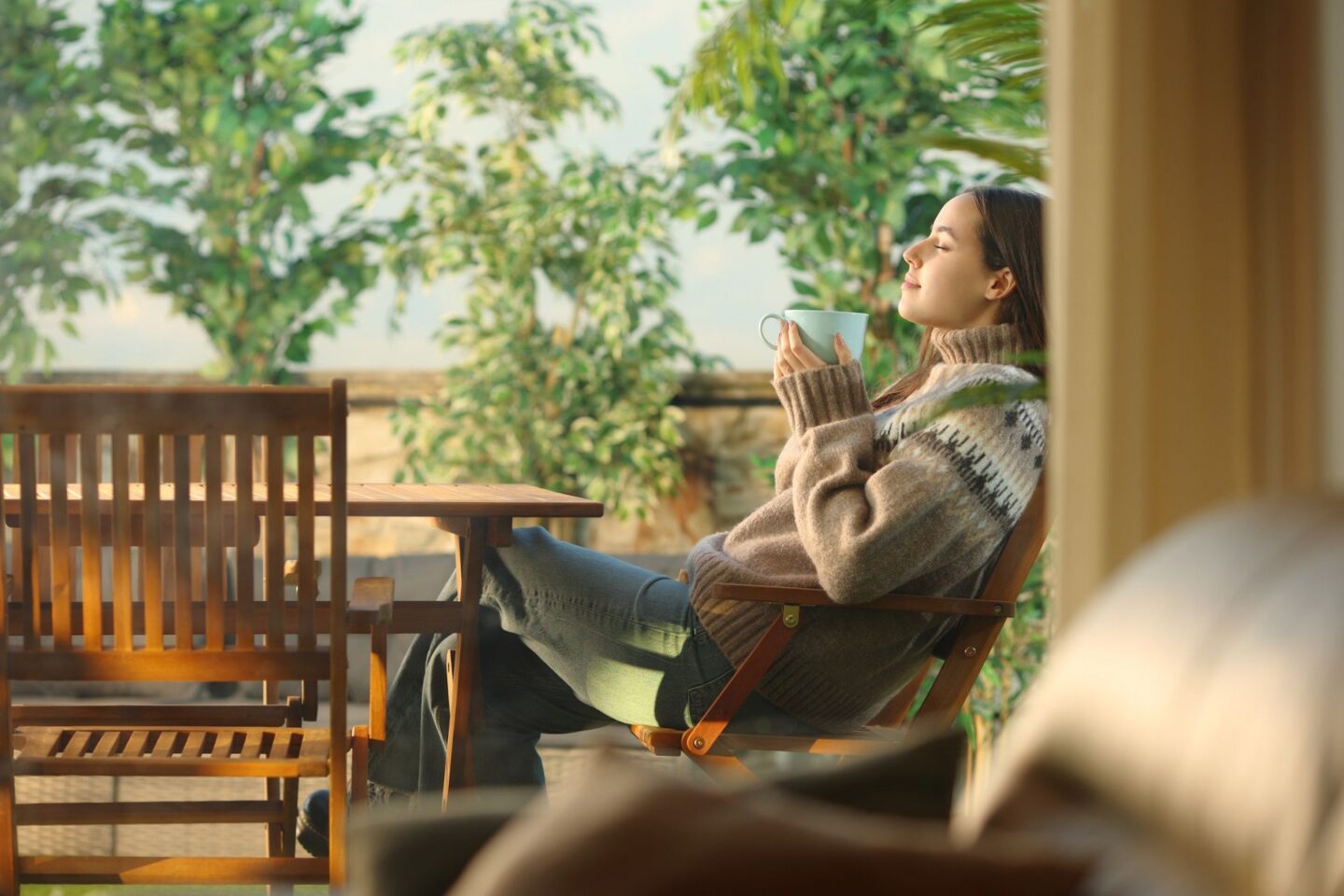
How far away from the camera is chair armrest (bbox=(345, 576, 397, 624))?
1.64m

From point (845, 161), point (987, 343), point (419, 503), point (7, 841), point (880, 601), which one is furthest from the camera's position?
point (845, 161)

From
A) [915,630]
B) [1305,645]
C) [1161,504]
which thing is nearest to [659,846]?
[1305,645]

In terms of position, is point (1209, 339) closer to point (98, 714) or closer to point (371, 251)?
point (98, 714)

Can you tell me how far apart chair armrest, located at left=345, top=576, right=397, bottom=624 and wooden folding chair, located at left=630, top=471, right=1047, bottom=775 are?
380mm

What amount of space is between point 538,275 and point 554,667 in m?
2.17

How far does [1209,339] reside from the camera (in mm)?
1019

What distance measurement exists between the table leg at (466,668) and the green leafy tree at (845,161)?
167 cm

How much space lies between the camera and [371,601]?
1.70 meters

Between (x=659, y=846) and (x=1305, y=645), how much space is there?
0.28m

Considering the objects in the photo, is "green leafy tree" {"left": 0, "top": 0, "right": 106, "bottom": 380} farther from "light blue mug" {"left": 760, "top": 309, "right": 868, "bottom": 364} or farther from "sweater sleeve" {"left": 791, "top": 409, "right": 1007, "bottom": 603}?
"sweater sleeve" {"left": 791, "top": 409, "right": 1007, "bottom": 603}

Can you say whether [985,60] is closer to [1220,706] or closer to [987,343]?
[987,343]

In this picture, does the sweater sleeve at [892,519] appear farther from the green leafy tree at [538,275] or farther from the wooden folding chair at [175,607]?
the green leafy tree at [538,275]

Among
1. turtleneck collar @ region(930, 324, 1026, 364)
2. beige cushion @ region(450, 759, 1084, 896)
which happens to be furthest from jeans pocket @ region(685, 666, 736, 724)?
beige cushion @ region(450, 759, 1084, 896)

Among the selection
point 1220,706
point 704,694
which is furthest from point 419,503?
point 1220,706
